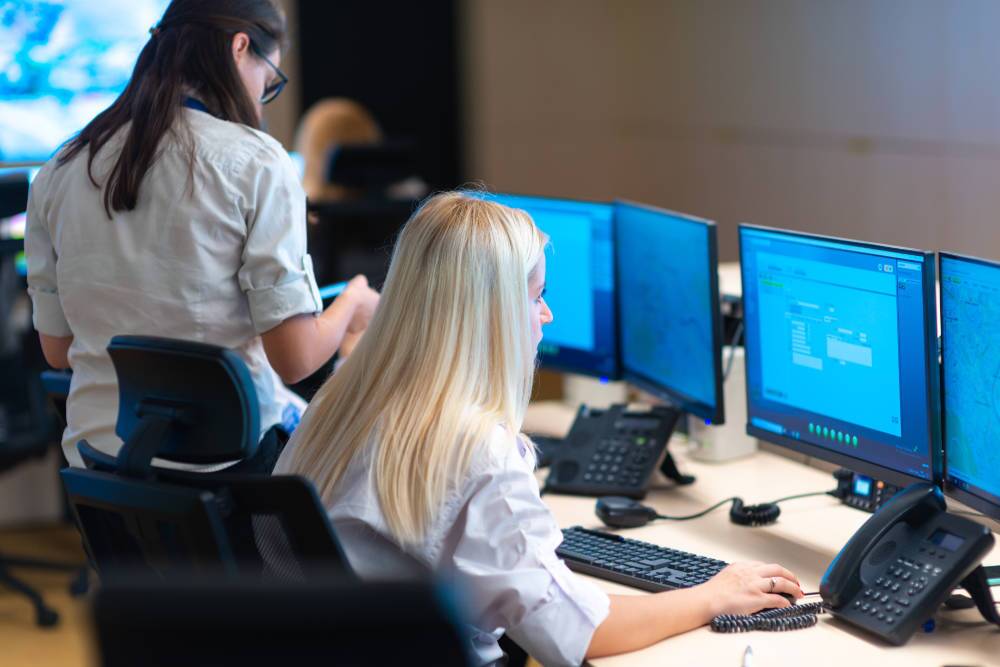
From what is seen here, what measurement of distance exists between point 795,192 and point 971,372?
3336mm

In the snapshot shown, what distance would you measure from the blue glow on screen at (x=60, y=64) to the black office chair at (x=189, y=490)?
7.52ft

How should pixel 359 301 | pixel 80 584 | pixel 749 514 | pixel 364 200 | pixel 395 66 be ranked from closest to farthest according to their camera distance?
pixel 749 514 → pixel 359 301 → pixel 80 584 → pixel 364 200 → pixel 395 66

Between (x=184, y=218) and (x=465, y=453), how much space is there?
2.43 feet

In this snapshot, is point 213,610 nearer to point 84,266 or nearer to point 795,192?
point 84,266

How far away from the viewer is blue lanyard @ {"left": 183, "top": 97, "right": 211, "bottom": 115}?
1.99m

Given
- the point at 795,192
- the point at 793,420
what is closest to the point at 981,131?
the point at 795,192

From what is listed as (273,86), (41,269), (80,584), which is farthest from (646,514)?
(80,584)

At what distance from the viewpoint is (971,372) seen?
1604mm

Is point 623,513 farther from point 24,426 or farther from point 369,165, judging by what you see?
point 369,165

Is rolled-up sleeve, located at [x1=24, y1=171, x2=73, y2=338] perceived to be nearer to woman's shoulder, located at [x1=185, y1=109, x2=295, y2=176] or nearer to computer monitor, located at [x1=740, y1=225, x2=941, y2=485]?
woman's shoulder, located at [x1=185, y1=109, x2=295, y2=176]

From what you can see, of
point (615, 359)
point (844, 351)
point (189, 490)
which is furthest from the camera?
point (615, 359)

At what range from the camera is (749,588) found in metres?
1.65

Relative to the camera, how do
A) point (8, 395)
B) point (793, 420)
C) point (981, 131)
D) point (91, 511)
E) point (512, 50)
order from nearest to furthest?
point (91, 511), point (793, 420), point (8, 395), point (981, 131), point (512, 50)

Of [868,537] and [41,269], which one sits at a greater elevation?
[41,269]
